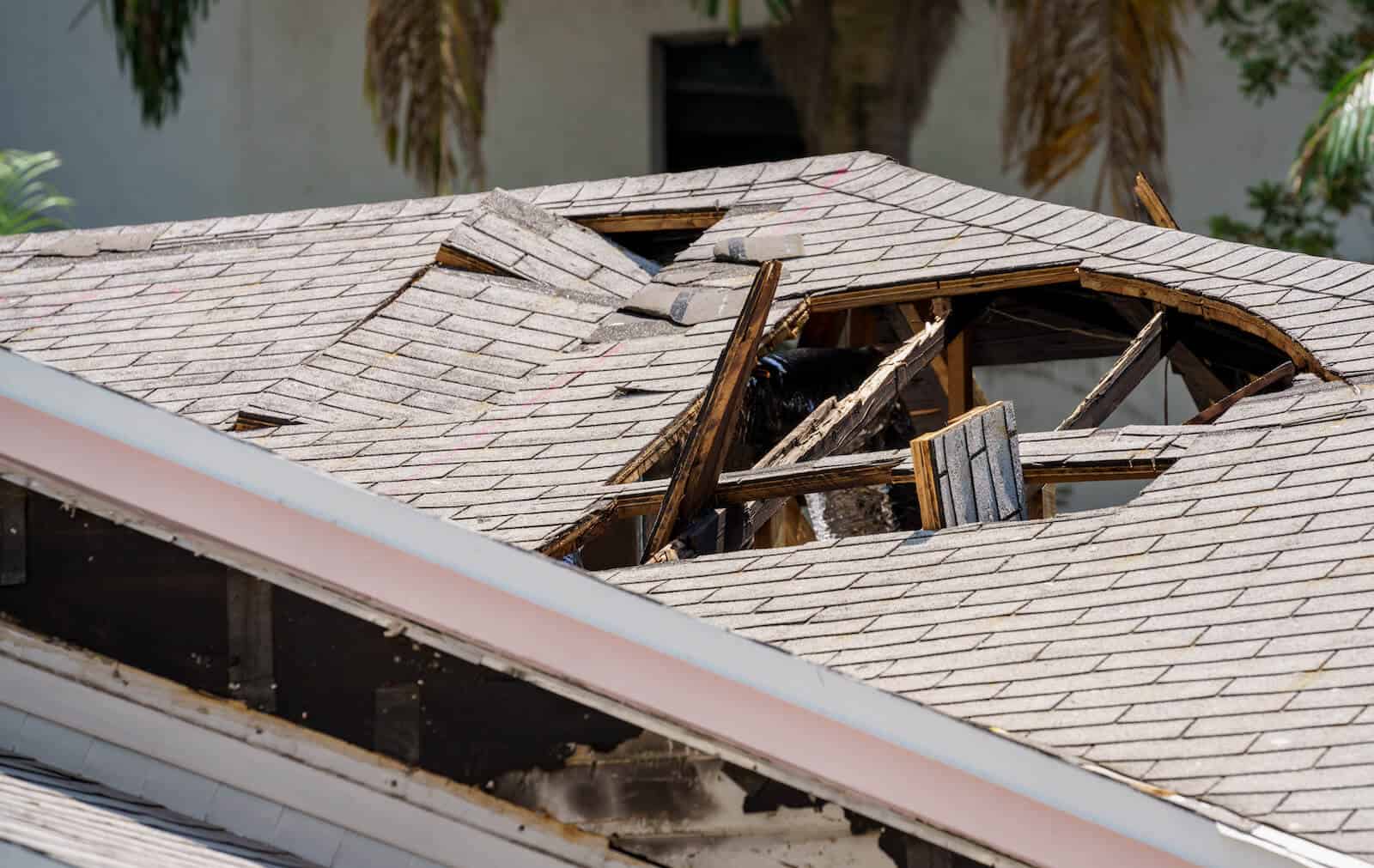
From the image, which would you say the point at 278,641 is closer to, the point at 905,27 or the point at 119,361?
the point at 119,361

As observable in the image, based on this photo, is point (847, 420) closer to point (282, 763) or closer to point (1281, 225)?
point (282, 763)

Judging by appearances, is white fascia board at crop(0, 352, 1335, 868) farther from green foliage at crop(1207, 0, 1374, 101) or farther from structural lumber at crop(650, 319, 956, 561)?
green foliage at crop(1207, 0, 1374, 101)

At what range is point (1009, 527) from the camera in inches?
257

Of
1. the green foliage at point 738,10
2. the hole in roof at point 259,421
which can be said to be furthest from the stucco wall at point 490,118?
the hole in roof at point 259,421

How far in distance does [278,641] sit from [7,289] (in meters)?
5.60

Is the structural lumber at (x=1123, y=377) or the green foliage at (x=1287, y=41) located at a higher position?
the green foliage at (x=1287, y=41)

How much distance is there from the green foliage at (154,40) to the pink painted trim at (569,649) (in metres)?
13.0

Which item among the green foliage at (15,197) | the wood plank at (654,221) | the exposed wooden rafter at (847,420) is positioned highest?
the wood plank at (654,221)

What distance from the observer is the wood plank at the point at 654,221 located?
31.7 ft

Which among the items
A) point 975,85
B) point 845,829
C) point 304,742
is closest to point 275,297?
point 304,742

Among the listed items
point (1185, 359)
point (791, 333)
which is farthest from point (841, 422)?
point (1185, 359)

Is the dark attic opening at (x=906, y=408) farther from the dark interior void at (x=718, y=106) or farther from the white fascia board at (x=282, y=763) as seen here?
the dark interior void at (x=718, y=106)

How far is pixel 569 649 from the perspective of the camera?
14.6 ft

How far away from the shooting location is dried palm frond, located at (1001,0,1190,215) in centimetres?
1464
